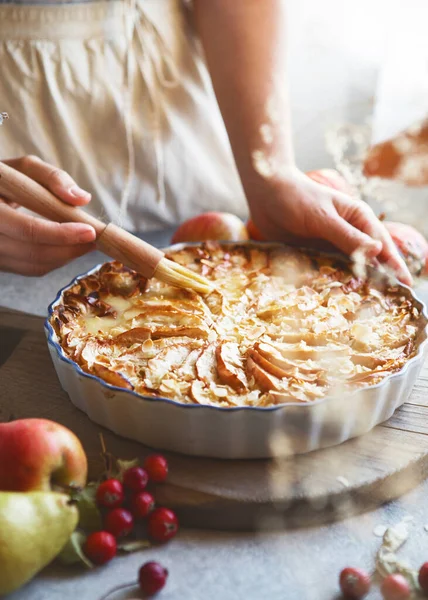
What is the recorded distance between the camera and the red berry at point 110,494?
3.54 ft

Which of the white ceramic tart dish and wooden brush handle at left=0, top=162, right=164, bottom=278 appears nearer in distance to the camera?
the white ceramic tart dish

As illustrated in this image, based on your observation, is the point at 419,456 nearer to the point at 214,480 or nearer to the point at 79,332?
the point at 214,480

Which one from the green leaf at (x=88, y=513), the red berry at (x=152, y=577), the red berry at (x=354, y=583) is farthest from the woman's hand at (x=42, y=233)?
the red berry at (x=354, y=583)

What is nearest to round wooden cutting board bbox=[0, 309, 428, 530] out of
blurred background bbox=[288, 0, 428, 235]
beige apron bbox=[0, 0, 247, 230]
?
beige apron bbox=[0, 0, 247, 230]

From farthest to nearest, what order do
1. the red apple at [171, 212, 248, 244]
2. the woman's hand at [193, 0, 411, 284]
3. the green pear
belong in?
the red apple at [171, 212, 248, 244], the woman's hand at [193, 0, 411, 284], the green pear

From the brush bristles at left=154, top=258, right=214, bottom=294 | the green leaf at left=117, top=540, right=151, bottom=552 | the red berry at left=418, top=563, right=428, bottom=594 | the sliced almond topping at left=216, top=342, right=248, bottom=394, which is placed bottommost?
the green leaf at left=117, top=540, right=151, bottom=552

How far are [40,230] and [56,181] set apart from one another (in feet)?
0.40

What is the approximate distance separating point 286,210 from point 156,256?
1.46 ft

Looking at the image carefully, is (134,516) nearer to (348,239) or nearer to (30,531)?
(30,531)

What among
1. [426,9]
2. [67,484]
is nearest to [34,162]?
[67,484]

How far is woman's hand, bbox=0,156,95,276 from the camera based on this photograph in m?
1.52

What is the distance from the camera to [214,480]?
1.17 metres

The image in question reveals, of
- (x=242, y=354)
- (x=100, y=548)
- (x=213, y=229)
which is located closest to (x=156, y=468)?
(x=100, y=548)

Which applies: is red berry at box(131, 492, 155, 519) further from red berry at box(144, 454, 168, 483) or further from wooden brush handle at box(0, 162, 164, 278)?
wooden brush handle at box(0, 162, 164, 278)
